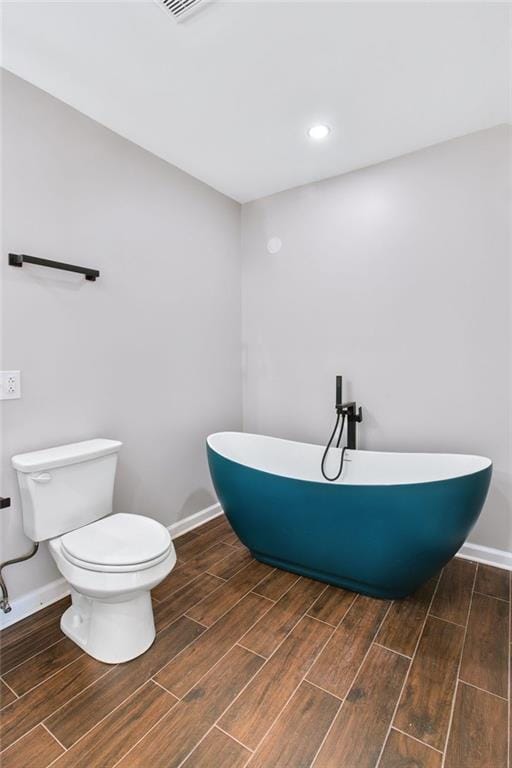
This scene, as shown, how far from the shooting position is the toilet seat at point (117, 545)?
1.50 m

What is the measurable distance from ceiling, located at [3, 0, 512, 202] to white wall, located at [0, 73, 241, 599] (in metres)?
0.25

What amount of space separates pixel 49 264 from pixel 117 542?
1.32 metres

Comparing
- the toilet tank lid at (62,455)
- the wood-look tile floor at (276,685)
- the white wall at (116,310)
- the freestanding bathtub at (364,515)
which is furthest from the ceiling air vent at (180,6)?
the wood-look tile floor at (276,685)

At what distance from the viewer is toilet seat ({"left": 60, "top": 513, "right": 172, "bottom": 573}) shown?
1499 mm

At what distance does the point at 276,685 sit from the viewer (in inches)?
57.2

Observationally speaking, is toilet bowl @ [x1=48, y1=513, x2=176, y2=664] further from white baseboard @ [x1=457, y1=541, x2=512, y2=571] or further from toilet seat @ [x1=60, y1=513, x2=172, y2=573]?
white baseboard @ [x1=457, y1=541, x2=512, y2=571]

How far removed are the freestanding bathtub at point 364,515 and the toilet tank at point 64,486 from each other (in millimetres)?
626

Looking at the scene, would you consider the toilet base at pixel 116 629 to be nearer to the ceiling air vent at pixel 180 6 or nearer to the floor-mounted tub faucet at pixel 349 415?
the floor-mounted tub faucet at pixel 349 415

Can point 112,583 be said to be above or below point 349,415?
below

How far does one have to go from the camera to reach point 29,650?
5.35 ft

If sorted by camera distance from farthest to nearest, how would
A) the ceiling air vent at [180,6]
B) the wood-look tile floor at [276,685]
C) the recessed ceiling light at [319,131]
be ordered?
1. the recessed ceiling light at [319,131]
2. the ceiling air vent at [180,6]
3. the wood-look tile floor at [276,685]

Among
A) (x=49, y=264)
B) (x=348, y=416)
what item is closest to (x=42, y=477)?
(x=49, y=264)

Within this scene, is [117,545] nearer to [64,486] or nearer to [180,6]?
[64,486]

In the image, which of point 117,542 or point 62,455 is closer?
point 117,542
